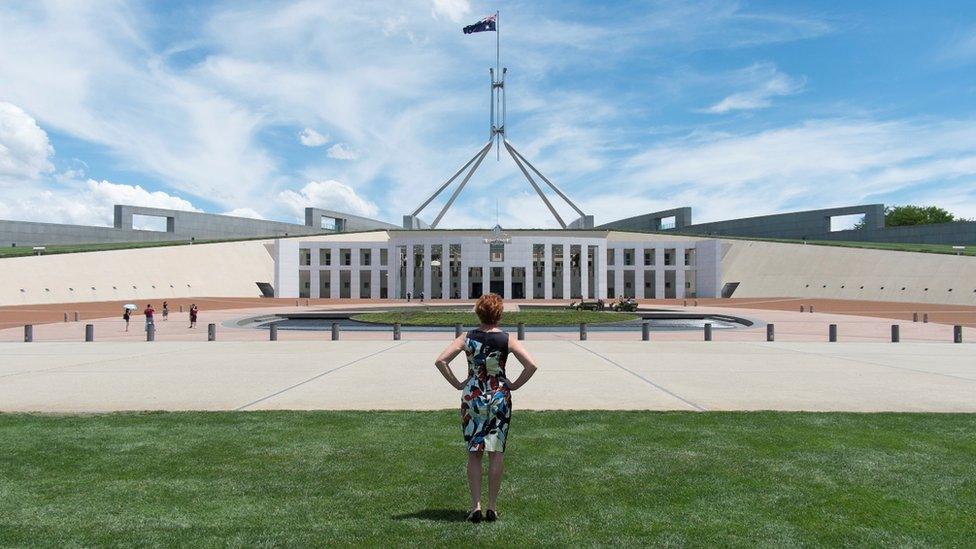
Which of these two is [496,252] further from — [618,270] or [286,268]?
[286,268]

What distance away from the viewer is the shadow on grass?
4754mm

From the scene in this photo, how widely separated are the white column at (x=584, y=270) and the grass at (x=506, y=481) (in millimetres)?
61427

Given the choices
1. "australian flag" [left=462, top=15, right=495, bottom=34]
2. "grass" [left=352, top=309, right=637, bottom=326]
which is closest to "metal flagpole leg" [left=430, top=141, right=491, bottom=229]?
"australian flag" [left=462, top=15, right=495, bottom=34]

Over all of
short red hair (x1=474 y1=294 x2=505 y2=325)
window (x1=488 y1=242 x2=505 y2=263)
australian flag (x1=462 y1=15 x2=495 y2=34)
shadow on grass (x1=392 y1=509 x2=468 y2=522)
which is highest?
australian flag (x1=462 y1=15 x2=495 y2=34)

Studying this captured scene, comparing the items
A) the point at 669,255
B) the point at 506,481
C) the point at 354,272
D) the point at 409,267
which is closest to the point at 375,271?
the point at 354,272

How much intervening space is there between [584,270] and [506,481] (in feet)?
215

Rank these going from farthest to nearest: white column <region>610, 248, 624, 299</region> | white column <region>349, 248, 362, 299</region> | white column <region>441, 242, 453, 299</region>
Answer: white column <region>610, 248, 624, 299</region>, white column <region>349, 248, 362, 299</region>, white column <region>441, 242, 453, 299</region>

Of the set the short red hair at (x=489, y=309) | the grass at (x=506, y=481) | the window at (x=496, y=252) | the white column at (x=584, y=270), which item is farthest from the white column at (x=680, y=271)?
the short red hair at (x=489, y=309)

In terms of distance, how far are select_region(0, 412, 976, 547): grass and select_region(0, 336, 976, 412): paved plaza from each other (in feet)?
5.06

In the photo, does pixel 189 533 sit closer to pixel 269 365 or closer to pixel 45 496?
pixel 45 496

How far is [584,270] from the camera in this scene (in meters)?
70.1

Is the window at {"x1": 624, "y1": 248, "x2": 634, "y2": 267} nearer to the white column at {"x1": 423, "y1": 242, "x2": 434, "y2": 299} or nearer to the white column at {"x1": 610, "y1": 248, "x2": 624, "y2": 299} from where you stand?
the white column at {"x1": 610, "y1": 248, "x2": 624, "y2": 299}

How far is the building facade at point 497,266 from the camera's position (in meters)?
69.6

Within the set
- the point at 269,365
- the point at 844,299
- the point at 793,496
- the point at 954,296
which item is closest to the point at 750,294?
the point at 844,299
